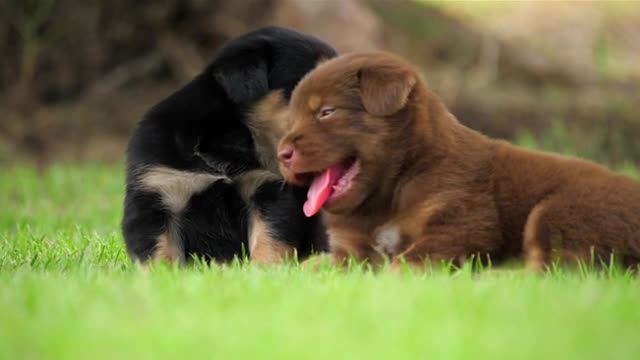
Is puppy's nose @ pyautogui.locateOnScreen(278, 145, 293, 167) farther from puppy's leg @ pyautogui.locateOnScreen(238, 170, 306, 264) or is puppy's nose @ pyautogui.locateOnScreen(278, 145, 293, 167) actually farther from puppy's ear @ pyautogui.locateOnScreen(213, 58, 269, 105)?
puppy's ear @ pyautogui.locateOnScreen(213, 58, 269, 105)

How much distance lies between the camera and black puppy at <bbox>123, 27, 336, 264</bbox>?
4.73m

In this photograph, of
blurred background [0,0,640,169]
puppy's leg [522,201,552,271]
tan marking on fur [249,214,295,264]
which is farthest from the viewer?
blurred background [0,0,640,169]

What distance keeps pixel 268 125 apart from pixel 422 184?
0.92 meters

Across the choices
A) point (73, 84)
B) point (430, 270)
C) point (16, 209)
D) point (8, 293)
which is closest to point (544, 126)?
point (73, 84)

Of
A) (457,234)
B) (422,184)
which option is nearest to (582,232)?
(457,234)

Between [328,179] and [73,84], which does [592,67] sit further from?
[328,179]

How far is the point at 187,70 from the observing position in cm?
1164

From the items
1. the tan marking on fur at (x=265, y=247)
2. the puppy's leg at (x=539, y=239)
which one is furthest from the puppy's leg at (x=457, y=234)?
the tan marking on fur at (x=265, y=247)

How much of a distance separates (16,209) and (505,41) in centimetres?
745

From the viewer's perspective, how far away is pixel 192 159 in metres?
4.82

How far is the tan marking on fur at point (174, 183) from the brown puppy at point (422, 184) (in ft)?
1.97

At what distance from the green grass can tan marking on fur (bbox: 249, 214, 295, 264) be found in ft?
1.17

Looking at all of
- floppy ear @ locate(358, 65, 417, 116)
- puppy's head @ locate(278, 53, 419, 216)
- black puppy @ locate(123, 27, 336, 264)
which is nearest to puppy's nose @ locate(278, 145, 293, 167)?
puppy's head @ locate(278, 53, 419, 216)

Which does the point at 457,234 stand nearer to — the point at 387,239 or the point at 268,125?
the point at 387,239
